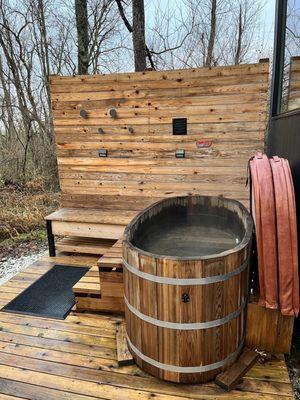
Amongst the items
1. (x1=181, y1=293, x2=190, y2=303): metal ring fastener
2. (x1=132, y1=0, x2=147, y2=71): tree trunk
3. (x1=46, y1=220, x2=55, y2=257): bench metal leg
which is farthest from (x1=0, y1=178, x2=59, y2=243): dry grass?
(x1=181, y1=293, x2=190, y2=303): metal ring fastener

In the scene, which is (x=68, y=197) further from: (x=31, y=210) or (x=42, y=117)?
(x=42, y=117)

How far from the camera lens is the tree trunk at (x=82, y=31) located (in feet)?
20.1

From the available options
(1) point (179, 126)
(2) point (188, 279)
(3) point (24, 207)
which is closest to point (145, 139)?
(1) point (179, 126)

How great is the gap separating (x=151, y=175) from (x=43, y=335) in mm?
2364

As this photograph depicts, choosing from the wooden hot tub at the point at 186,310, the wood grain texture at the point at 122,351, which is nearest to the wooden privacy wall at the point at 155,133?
the wooden hot tub at the point at 186,310

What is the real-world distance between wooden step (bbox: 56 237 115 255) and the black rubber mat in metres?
0.38

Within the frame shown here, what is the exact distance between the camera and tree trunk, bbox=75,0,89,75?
241 inches

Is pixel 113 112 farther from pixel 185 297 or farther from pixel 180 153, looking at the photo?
pixel 185 297

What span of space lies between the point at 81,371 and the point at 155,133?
288cm

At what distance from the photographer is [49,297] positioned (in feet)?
10.4

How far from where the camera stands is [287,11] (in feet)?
11.4

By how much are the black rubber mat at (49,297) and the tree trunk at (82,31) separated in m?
4.56

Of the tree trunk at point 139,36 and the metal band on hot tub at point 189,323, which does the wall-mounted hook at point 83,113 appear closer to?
the tree trunk at point 139,36

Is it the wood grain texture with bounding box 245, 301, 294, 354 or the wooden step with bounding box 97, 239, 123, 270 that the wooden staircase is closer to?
the wooden step with bounding box 97, 239, 123, 270
